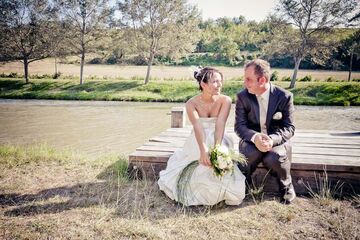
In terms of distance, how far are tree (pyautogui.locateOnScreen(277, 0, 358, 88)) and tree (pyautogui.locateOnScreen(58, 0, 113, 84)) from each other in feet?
51.4

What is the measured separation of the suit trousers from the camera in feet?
13.3

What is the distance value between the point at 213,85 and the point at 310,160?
1816 mm

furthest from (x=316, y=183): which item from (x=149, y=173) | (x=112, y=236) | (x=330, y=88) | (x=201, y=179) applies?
(x=330, y=88)

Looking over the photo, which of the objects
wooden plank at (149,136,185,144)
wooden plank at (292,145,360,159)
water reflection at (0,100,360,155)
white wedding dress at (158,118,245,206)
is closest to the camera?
white wedding dress at (158,118,245,206)

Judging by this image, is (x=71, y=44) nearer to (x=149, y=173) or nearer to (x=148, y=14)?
(x=148, y=14)

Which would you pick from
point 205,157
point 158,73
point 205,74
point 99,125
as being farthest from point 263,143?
point 158,73

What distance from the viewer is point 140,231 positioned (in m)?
3.37

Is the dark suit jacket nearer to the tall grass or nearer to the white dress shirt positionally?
the white dress shirt

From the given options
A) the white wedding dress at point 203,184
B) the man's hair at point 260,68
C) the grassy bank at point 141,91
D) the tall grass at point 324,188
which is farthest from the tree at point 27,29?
the tall grass at point 324,188

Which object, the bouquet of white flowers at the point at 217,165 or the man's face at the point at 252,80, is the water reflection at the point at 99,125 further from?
the man's face at the point at 252,80

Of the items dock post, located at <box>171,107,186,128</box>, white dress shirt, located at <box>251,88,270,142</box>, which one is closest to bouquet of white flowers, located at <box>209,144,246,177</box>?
white dress shirt, located at <box>251,88,270,142</box>

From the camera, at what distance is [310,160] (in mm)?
4547

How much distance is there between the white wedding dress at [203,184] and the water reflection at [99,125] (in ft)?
13.9

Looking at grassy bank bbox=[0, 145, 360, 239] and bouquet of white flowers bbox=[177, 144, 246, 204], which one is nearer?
grassy bank bbox=[0, 145, 360, 239]
